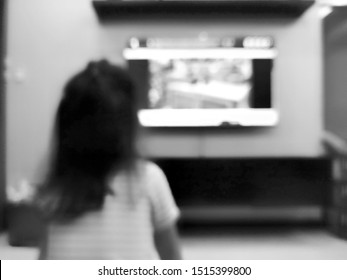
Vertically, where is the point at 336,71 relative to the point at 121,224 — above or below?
above

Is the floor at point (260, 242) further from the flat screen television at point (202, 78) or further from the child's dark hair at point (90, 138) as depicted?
the child's dark hair at point (90, 138)


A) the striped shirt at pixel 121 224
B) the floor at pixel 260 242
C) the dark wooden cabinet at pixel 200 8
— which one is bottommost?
the floor at pixel 260 242

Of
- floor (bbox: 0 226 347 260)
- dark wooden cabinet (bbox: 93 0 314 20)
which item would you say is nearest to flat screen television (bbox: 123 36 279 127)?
dark wooden cabinet (bbox: 93 0 314 20)

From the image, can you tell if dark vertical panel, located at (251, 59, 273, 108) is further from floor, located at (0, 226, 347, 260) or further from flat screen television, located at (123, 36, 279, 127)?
floor, located at (0, 226, 347, 260)

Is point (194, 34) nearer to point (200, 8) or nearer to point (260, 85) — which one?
point (200, 8)

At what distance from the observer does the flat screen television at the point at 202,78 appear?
7.98 feet

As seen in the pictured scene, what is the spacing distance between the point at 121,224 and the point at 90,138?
0.41 feet

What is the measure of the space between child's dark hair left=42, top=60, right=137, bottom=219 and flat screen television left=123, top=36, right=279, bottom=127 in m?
1.79

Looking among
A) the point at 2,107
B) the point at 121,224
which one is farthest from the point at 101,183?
the point at 2,107

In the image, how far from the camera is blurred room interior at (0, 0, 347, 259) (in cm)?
224

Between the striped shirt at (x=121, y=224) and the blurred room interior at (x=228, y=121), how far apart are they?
1430mm

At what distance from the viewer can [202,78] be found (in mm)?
2438

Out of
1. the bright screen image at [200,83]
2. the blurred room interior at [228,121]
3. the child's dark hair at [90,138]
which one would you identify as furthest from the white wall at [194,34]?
the child's dark hair at [90,138]
